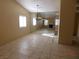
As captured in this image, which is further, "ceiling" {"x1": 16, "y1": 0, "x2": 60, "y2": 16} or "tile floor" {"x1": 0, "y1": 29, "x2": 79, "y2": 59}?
"ceiling" {"x1": 16, "y1": 0, "x2": 60, "y2": 16}

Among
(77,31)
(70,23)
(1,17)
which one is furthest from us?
(77,31)

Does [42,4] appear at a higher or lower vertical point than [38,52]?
higher

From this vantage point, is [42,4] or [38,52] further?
[42,4]

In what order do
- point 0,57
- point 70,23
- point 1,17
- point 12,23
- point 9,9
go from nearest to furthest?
1. point 0,57
2. point 1,17
3. point 70,23
4. point 9,9
5. point 12,23

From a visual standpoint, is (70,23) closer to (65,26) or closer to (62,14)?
(65,26)

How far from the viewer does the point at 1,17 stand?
5074mm

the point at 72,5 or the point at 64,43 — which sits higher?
the point at 72,5

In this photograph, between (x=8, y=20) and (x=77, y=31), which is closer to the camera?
(x=8, y=20)

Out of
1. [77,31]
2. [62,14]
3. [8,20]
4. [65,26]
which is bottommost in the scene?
[77,31]

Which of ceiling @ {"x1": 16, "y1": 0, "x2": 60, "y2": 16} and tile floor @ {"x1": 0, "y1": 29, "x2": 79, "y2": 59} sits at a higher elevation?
ceiling @ {"x1": 16, "y1": 0, "x2": 60, "y2": 16}

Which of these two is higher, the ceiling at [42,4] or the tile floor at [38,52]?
the ceiling at [42,4]

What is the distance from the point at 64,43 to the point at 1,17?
400 centimetres

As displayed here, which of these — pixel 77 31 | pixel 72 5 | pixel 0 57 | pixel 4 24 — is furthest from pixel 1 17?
pixel 77 31

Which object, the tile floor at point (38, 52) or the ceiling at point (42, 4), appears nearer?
the tile floor at point (38, 52)
